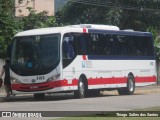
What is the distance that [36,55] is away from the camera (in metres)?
26.0

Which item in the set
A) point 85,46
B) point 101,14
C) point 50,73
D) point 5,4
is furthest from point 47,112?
point 101,14

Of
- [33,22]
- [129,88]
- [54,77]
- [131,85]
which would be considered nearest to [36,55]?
[54,77]

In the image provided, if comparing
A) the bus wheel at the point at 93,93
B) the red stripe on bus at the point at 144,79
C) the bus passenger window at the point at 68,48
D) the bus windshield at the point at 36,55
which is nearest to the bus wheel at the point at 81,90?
the bus passenger window at the point at 68,48

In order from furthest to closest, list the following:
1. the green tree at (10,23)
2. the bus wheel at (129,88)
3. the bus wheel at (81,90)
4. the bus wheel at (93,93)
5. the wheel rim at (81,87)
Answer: the green tree at (10,23), the bus wheel at (129,88), the bus wheel at (93,93), the wheel rim at (81,87), the bus wheel at (81,90)

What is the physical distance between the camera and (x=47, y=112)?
18.6m

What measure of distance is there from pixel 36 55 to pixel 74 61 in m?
1.76

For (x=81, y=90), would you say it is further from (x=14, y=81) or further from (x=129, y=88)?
(x=129, y=88)

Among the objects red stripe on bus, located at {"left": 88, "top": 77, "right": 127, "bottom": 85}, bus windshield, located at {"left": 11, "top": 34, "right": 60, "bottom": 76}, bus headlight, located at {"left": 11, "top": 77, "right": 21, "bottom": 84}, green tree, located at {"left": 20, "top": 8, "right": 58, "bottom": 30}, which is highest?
green tree, located at {"left": 20, "top": 8, "right": 58, "bottom": 30}

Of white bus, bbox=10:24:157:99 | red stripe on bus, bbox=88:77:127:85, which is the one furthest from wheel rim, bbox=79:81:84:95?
red stripe on bus, bbox=88:77:127:85

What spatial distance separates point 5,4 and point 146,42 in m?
7.99

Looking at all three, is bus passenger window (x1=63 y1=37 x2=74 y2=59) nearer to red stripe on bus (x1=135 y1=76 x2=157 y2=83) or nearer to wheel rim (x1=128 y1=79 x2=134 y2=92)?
wheel rim (x1=128 y1=79 x2=134 y2=92)

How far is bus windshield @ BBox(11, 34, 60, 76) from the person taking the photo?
84.5 ft

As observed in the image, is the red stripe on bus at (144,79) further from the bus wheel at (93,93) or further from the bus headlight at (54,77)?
the bus headlight at (54,77)

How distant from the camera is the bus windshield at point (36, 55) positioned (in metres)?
25.8
